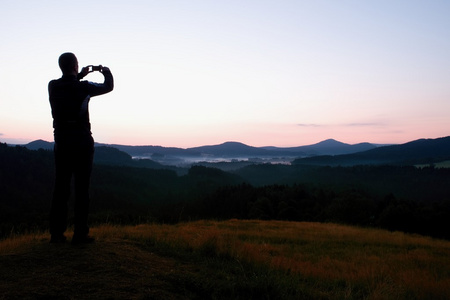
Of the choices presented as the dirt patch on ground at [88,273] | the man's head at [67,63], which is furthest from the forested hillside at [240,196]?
the man's head at [67,63]

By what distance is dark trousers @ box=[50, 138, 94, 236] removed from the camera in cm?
541

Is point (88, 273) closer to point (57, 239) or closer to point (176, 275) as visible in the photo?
point (176, 275)

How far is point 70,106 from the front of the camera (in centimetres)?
537

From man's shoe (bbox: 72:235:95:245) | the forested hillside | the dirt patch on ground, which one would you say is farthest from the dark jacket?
the forested hillside

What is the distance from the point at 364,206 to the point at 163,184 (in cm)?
13025

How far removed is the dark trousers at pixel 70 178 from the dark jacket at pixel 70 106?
0.15m

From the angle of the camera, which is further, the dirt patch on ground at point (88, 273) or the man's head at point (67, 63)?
the man's head at point (67, 63)

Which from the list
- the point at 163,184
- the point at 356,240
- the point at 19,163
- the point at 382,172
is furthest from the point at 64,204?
the point at 382,172

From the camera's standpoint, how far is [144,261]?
502 centimetres

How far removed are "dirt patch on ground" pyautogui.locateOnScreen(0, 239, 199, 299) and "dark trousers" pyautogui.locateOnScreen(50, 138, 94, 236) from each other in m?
0.40

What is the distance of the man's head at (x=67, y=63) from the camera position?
543cm

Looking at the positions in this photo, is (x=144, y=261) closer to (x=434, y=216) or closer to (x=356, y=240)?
(x=356, y=240)

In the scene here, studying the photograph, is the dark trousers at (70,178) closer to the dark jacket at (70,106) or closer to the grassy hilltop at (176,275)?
the dark jacket at (70,106)

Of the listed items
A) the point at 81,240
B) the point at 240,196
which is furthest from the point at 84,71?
the point at 240,196
